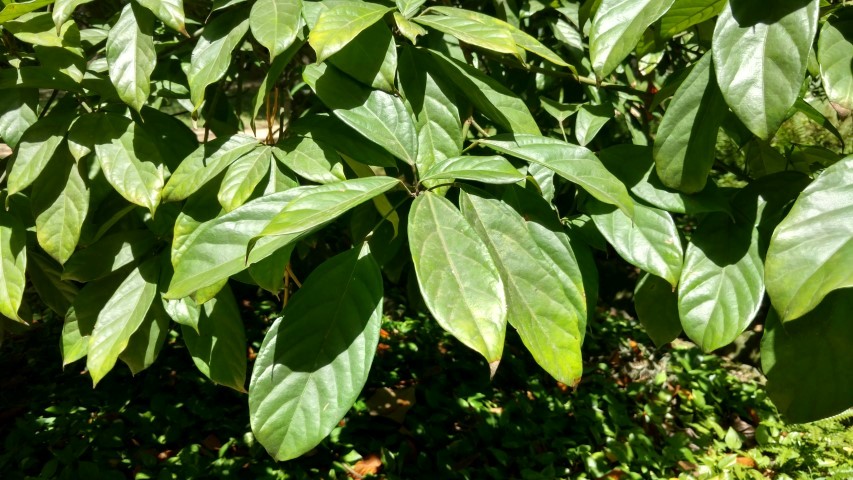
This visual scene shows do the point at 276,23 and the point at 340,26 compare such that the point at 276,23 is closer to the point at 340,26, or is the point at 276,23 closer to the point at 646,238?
the point at 340,26

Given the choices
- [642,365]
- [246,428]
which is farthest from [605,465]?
[246,428]

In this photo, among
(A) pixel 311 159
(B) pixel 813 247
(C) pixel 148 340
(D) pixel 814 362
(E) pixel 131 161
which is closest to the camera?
(B) pixel 813 247

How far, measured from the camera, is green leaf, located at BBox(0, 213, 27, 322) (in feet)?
3.64

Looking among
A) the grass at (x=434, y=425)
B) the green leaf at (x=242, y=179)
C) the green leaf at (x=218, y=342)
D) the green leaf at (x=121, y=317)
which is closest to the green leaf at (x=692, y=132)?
the green leaf at (x=242, y=179)

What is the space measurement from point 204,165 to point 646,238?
640 mm

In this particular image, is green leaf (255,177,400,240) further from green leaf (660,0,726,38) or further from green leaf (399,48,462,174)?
green leaf (660,0,726,38)

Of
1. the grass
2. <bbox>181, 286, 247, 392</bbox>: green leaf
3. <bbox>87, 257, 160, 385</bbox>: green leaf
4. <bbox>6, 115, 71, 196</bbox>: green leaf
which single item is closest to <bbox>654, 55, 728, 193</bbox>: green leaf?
<bbox>181, 286, 247, 392</bbox>: green leaf

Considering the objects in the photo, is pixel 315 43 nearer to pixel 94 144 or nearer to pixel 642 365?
pixel 94 144

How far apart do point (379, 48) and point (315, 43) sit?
0.13m

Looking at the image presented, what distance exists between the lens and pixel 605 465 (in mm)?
2855

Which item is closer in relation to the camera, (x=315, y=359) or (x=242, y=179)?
(x=315, y=359)

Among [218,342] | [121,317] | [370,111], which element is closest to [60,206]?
[121,317]

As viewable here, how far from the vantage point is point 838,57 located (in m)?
0.81

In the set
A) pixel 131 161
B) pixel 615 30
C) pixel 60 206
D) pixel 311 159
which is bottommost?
pixel 60 206
